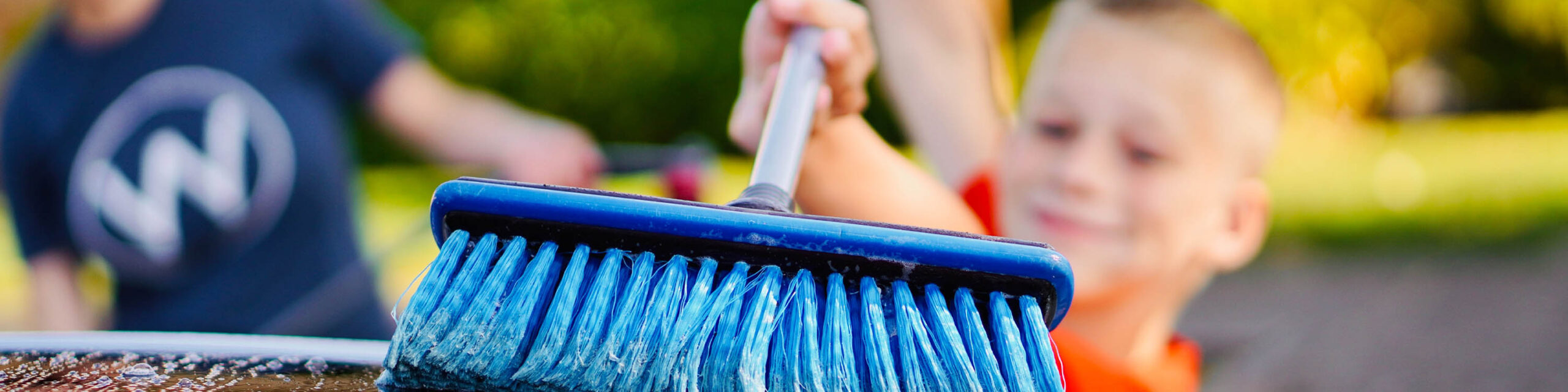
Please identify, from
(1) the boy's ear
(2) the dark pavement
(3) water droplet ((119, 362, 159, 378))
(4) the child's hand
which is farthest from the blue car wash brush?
(2) the dark pavement

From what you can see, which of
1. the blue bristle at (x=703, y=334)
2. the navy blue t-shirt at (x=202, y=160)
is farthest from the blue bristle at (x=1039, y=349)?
the navy blue t-shirt at (x=202, y=160)

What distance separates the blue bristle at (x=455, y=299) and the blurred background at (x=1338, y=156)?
351 cm

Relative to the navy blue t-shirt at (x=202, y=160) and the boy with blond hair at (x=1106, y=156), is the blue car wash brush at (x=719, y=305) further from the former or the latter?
the navy blue t-shirt at (x=202, y=160)

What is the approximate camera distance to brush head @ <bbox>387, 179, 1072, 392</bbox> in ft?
2.73

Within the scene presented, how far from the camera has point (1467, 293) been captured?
5.89 metres

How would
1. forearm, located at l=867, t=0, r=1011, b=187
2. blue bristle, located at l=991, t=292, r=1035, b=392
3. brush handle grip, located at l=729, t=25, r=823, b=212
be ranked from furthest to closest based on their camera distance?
1. forearm, located at l=867, t=0, r=1011, b=187
2. brush handle grip, located at l=729, t=25, r=823, b=212
3. blue bristle, located at l=991, t=292, r=1035, b=392

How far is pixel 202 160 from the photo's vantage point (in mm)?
2039

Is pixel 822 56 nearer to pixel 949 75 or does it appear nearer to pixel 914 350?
pixel 914 350

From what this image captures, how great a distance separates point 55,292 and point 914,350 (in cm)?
212

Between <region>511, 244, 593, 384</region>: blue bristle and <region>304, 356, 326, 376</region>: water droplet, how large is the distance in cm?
26

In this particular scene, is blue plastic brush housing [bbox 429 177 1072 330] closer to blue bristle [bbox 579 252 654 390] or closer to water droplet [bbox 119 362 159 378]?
blue bristle [bbox 579 252 654 390]

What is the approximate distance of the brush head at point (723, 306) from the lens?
0.83 meters

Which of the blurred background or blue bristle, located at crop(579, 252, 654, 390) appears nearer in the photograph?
blue bristle, located at crop(579, 252, 654, 390)

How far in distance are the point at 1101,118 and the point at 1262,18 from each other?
7.53 m
